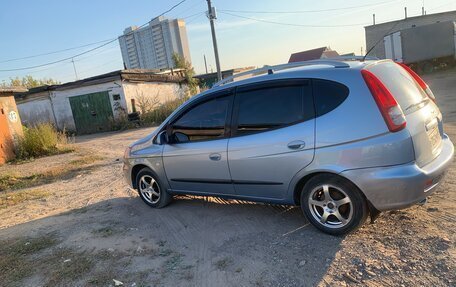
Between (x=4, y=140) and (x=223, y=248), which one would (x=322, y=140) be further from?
(x=4, y=140)

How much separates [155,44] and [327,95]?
36732 mm

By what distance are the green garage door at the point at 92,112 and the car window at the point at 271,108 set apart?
2022cm

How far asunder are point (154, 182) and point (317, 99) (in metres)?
2.95

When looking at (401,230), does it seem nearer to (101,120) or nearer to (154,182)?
(154,182)

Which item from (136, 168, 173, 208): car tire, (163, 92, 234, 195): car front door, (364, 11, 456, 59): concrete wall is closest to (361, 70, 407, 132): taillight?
(163, 92, 234, 195): car front door

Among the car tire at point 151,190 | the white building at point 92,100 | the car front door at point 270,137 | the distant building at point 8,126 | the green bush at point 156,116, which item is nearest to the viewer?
the car front door at point 270,137

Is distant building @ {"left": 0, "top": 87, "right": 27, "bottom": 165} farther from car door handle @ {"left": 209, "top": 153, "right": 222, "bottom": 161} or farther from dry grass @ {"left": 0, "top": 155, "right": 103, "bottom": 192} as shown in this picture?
car door handle @ {"left": 209, "top": 153, "right": 222, "bottom": 161}

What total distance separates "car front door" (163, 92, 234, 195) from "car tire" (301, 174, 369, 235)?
1058 mm

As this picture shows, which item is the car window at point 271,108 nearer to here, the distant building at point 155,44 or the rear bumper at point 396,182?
Answer: the rear bumper at point 396,182

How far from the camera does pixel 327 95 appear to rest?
3844mm

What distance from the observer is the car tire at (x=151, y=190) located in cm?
566

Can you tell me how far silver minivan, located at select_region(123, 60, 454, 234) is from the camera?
3.53 meters

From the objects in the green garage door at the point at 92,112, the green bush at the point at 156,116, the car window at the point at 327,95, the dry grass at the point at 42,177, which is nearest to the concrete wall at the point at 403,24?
the green bush at the point at 156,116

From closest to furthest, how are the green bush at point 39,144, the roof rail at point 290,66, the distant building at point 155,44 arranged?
the roof rail at point 290,66, the green bush at point 39,144, the distant building at point 155,44
